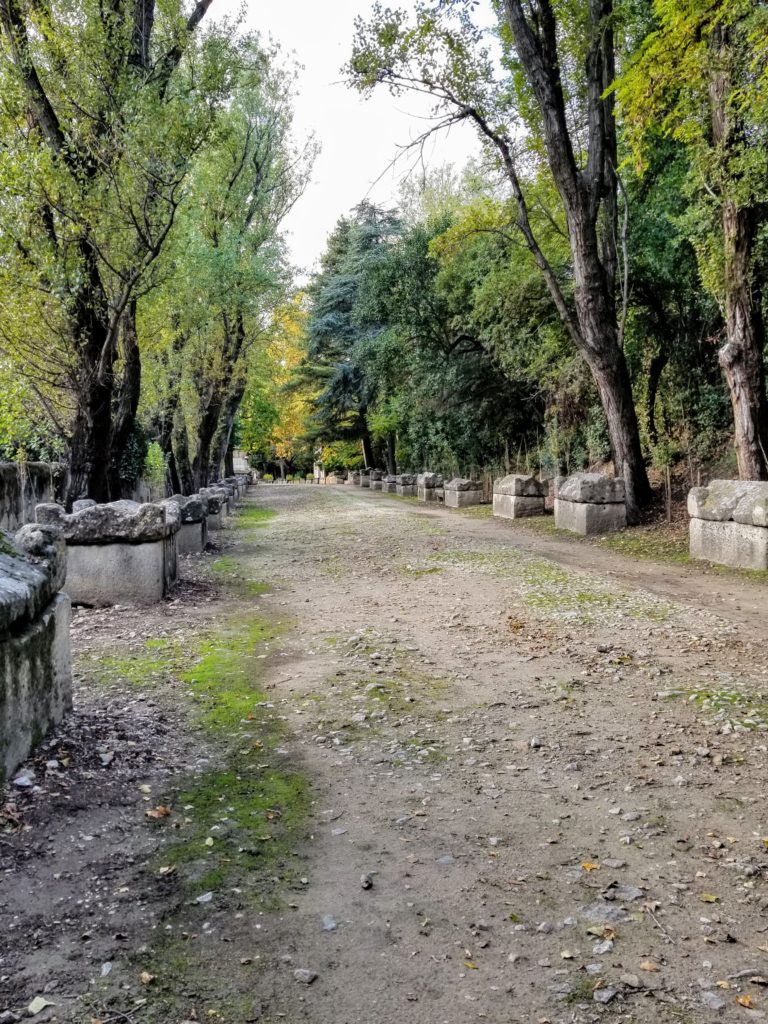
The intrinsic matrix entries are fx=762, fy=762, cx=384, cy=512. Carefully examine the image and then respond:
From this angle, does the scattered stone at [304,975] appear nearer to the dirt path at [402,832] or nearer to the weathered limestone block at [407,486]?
the dirt path at [402,832]

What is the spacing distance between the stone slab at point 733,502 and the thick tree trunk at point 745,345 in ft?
5.25

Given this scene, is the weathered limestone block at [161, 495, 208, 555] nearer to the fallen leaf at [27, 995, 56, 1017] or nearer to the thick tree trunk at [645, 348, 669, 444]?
the fallen leaf at [27, 995, 56, 1017]

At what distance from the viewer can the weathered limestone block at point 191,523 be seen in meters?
11.5

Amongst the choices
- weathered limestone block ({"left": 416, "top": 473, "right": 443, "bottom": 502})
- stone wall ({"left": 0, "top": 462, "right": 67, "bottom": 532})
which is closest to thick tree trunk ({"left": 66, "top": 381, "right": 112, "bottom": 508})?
stone wall ({"left": 0, "top": 462, "right": 67, "bottom": 532})

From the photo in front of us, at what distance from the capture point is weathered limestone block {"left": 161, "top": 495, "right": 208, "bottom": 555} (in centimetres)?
1152

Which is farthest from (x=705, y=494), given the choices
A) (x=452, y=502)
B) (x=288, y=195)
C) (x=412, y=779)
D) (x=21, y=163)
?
(x=288, y=195)

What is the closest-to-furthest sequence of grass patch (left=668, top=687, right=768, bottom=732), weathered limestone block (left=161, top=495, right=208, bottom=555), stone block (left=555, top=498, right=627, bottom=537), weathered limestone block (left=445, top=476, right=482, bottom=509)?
1. grass patch (left=668, top=687, right=768, bottom=732)
2. weathered limestone block (left=161, top=495, right=208, bottom=555)
3. stone block (left=555, top=498, right=627, bottom=537)
4. weathered limestone block (left=445, top=476, right=482, bottom=509)

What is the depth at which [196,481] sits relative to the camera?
20.5 m

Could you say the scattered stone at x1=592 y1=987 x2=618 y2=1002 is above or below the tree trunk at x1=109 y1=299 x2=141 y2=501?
below

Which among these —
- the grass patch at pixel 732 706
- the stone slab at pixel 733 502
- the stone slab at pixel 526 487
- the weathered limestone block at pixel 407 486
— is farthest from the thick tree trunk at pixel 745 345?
the weathered limestone block at pixel 407 486

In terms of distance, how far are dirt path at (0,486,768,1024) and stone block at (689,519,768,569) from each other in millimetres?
2494

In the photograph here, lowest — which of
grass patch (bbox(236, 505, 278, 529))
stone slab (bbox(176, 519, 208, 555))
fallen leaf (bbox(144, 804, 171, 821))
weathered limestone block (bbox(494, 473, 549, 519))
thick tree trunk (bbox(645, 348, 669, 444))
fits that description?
fallen leaf (bbox(144, 804, 171, 821))

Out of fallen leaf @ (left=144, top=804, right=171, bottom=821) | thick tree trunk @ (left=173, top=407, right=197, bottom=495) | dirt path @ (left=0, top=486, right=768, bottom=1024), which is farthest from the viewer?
thick tree trunk @ (left=173, top=407, right=197, bottom=495)

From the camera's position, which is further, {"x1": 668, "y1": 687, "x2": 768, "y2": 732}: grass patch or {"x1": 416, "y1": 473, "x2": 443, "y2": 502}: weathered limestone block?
{"x1": 416, "y1": 473, "x2": 443, "y2": 502}: weathered limestone block
